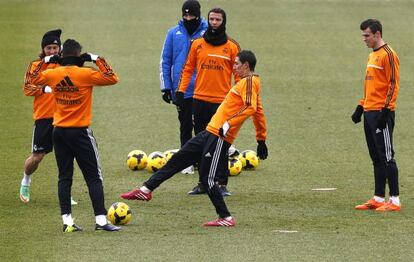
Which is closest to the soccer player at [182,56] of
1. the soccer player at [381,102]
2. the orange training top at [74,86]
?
the soccer player at [381,102]

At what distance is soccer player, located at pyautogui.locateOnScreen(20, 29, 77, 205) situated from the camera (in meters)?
15.5

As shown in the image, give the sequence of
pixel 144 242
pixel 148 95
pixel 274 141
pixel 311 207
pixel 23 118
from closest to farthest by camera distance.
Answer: pixel 144 242 < pixel 311 207 < pixel 274 141 < pixel 23 118 < pixel 148 95

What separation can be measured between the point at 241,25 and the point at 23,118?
10524 mm

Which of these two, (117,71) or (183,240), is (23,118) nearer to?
(117,71)

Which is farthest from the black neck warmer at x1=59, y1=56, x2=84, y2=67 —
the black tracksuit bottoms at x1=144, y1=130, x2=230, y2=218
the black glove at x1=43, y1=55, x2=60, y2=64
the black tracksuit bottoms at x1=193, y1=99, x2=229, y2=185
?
→ the black tracksuit bottoms at x1=193, y1=99, x2=229, y2=185

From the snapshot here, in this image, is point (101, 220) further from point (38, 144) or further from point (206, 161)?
point (38, 144)

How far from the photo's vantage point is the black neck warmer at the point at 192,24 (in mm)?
17672

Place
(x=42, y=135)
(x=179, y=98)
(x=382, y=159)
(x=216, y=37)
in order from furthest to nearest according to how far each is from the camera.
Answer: (x=179, y=98) → (x=216, y=37) → (x=42, y=135) → (x=382, y=159)

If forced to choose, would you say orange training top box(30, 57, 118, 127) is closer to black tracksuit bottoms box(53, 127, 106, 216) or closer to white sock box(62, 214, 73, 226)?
black tracksuit bottoms box(53, 127, 106, 216)

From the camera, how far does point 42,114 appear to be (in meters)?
15.9

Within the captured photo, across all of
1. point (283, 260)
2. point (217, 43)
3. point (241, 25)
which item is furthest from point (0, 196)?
point (241, 25)

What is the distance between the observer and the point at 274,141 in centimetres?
2089

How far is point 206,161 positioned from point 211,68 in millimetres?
2295

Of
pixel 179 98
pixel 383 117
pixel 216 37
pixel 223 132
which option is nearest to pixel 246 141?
pixel 179 98
